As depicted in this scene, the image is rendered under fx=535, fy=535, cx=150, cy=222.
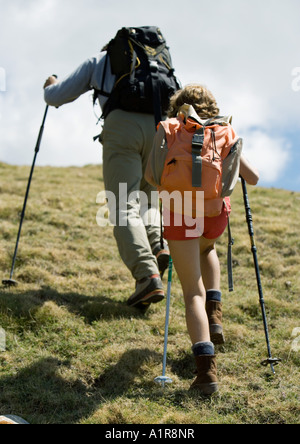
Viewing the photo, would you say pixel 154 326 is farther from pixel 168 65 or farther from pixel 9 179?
pixel 9 179

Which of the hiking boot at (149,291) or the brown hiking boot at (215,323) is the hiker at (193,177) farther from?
Answer: the hiking boot at (149,291)

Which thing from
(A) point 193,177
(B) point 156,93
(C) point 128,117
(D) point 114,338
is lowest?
(D) point 114,338

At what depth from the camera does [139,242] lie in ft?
20.4

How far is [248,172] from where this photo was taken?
16.7 ft

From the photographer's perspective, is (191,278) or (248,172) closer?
(191,278)

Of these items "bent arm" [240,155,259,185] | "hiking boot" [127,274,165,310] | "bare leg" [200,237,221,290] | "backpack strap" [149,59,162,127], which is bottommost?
"hiking boot" [127,274,165,310]

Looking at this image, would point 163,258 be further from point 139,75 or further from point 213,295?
point 139,75

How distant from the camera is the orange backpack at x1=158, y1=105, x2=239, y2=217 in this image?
4.50 metres

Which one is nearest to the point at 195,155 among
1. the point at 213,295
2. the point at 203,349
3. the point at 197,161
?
the point at 197,161

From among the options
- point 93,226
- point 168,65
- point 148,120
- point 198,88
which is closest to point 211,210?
point 198,88
